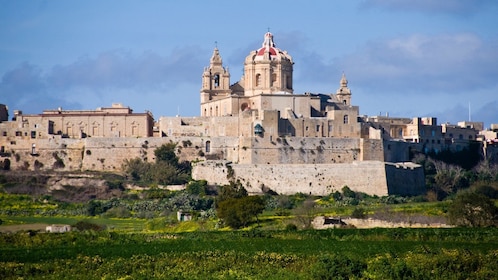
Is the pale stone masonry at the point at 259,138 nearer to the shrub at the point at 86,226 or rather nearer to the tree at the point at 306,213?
the tree at the point at 306,213

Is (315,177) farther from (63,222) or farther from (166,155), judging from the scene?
(63,222)

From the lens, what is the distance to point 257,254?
113 ft

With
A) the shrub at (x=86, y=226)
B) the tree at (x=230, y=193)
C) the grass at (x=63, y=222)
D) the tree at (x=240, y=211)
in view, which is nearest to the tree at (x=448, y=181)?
the tree at (x=230, y=193)

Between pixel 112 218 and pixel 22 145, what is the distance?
40.9 ft

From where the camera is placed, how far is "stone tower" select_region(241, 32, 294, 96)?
6500 centimetres

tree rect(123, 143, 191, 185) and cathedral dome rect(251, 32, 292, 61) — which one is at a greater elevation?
cathedral dome rect(251, 32, 292, 61)

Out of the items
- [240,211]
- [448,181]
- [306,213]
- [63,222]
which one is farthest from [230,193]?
[448,181]

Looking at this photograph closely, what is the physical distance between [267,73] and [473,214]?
21.9 m

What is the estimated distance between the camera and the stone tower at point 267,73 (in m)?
65.0

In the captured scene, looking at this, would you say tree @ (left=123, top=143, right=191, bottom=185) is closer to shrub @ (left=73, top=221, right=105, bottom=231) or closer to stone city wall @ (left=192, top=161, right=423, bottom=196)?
stone city wall @ (left=192, top=161, right=423, bottom=196)

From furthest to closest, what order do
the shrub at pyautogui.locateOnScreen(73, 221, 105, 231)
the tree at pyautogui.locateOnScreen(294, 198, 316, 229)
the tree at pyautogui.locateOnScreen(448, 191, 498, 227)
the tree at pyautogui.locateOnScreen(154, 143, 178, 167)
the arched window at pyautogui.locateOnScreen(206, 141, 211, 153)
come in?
1. the arched window at pyautogui.locateOnScreen(206, 141, 211, 153)
2. the tree at pyautogui.locateOnScreen(154, 143, 178, 167)
3. the tree at pyautogui.locateOnScreen(294, 198, 316, 229)
4. the tree at pyautogui.locateOnScreen(448, 191, 498, 227)
5. the shrub at pyautogui.locateOnScreen(73, 221, 105, 231)

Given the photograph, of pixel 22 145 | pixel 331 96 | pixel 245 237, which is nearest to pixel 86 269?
pixel 245 237

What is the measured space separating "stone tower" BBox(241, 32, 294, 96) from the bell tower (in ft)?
→ 5.16

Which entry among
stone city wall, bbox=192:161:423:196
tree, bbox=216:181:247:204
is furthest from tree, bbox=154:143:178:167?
tree, bbox=216:181:247:204
